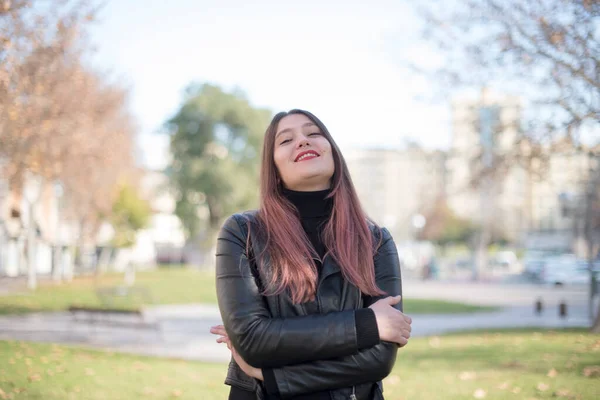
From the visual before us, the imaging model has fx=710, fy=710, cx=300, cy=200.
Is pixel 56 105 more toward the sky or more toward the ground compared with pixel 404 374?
more toward the sky

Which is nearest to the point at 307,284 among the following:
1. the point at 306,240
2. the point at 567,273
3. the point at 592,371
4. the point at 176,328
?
the point at 306,240

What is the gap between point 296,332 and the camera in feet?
8.15

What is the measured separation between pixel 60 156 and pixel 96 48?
6.84 metres

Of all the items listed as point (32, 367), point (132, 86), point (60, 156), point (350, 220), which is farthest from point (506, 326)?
point (132, 86)

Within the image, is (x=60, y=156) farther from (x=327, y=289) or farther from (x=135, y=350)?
(x=327, y=289)

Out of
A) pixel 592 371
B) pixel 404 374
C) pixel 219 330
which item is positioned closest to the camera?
pixel 219 330

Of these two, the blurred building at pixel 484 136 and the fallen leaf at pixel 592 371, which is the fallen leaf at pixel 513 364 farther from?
the blurred building at pixel 484 136

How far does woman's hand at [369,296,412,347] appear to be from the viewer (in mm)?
2582

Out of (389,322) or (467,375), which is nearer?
(389,322)

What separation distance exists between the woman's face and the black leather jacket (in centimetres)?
29

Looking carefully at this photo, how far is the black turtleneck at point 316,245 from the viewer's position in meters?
2.52

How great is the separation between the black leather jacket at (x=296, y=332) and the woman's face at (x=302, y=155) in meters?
0.29

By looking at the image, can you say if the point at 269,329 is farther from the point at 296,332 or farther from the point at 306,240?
the point at 306,240

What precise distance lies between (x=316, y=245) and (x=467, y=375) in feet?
Answer: 22.2
